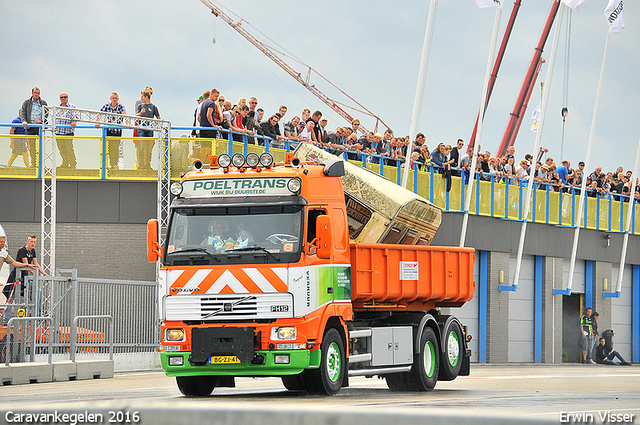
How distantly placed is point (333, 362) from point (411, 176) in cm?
1704

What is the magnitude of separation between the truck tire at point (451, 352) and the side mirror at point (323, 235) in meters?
4.14

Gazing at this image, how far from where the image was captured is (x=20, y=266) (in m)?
19.3

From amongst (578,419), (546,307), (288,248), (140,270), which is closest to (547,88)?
(546,307)

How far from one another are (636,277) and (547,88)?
13.0 m

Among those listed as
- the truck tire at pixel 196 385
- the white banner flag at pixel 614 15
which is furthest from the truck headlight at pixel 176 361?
the white banner flag at pixel 614 15

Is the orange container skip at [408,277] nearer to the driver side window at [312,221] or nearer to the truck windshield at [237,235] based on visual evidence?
the driver side window at [312,221]

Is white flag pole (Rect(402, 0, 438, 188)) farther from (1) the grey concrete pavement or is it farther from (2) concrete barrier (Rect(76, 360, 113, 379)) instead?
(2) concrete barrier (Rect(76, 360, 113, 379))

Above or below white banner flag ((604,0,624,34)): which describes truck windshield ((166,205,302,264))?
below

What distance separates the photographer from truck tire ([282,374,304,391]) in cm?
1305

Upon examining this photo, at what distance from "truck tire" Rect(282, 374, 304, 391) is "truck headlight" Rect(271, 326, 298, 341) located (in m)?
0.72

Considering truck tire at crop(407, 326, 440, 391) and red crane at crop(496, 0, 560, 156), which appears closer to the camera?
truck tire at crop(407, 326, 440, 391)

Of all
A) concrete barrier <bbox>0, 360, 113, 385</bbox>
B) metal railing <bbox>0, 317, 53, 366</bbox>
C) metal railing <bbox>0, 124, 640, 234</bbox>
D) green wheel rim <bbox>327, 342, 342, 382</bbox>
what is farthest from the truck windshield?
metal railing <bbox>0, 124, 640, 234</bbox>

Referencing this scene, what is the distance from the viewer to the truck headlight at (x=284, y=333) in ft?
40.8

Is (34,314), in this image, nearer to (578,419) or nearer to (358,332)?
(358,332)
